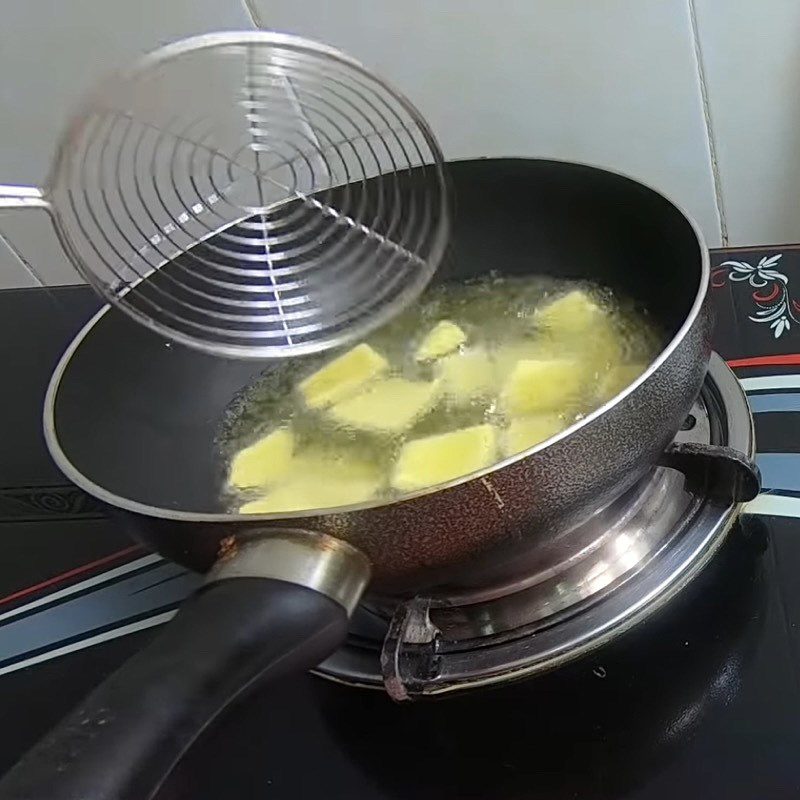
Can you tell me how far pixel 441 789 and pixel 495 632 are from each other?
0.09 meters

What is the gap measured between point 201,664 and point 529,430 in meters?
0.29

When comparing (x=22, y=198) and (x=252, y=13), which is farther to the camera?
(x=252, y=13)

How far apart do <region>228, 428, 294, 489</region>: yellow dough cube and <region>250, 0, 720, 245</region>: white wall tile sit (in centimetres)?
29

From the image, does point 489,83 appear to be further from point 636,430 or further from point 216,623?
point 216,623

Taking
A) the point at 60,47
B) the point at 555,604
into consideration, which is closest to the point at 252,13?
the point at 60,47

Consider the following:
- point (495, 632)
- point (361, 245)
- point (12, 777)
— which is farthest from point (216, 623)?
point (361, 245)

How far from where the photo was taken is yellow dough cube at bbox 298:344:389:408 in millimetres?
725

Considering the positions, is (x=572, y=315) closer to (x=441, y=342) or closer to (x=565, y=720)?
(x=441, y=342)

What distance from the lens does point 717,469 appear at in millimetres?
566

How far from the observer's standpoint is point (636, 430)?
479 millimetres

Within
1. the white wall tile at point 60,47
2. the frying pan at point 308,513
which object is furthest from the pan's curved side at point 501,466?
the white wall tile at point 60,47

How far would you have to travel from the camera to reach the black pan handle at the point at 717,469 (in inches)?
21.8

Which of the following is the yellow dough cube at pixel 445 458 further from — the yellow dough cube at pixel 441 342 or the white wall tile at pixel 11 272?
the white wall tile at pixel 11 272

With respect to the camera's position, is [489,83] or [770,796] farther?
[489,83]
